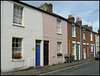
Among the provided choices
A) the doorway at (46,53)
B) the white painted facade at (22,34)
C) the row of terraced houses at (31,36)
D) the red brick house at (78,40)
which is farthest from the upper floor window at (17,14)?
the red brick house at (78,40)

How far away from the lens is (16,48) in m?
10.2

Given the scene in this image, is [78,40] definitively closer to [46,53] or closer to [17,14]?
[46,53]

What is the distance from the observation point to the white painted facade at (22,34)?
30.0 ft

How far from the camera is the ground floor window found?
9.98m

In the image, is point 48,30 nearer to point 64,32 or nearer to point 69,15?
point 64,32

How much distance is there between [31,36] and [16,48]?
75.6 inches

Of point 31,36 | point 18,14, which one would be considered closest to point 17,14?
point 18,14

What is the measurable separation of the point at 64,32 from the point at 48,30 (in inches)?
145

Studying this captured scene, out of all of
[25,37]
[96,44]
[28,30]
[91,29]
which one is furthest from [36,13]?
[96,44]

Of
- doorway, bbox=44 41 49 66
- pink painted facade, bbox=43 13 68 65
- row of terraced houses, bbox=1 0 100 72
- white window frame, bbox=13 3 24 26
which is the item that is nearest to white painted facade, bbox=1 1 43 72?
row of terraced houses, bbox=1 0 100 72

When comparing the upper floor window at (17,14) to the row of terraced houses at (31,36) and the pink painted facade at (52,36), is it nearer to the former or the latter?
the row of terraced houses at (31,36)

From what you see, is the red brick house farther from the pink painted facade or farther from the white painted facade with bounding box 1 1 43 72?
the white painted facade with bounding box 1 1 43 72

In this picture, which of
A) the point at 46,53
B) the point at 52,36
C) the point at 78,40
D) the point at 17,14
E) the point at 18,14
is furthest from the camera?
the point at 78,40

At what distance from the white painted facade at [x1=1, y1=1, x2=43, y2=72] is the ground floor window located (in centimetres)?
27
